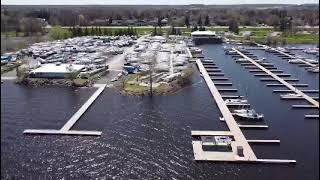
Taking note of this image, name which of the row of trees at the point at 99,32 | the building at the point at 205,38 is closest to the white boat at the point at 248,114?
the building at the point at 205,38

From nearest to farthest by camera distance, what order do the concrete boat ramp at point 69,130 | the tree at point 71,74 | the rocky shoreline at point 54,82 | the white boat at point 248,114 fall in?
the concrete boat ramp at point 69,130 < the white boat at point 248,114 < the rocky shoreline at point 54,82 < the tree at point 71,74

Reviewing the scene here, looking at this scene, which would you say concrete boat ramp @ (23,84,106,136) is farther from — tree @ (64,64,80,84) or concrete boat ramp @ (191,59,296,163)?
tree @ (64,64,80,84)

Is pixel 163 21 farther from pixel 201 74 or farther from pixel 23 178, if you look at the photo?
pixel 23 178

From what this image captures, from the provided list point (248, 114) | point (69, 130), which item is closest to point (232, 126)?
point (248, 114)

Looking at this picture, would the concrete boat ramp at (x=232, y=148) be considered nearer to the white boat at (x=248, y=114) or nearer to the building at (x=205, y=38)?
the white boat at (x=248, y=114)

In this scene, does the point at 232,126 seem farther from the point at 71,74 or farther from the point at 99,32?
the point at 99,32

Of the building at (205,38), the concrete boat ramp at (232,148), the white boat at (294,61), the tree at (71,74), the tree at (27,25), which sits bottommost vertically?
the concrete boat ramp at (232,148)

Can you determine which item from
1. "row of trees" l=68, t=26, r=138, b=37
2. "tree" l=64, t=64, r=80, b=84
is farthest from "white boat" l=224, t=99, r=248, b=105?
"row of trees" l=68, t=26, r=138, b=37

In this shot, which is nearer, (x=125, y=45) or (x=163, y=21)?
(x=125, y=45)

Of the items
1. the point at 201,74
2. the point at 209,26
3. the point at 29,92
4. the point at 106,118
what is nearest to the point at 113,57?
the point at 201,74
